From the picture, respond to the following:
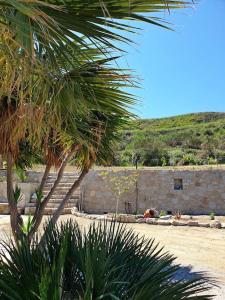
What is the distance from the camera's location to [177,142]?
A: 39094 mm

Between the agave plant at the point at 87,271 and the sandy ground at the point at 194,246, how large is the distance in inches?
109

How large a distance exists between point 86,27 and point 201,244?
817 centimetres

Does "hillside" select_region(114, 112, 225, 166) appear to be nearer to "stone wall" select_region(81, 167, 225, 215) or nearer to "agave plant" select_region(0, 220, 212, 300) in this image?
"stone wall" select_region(81, 167, 225, 215)

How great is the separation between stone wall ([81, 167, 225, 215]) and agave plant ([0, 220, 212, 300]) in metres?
13.4

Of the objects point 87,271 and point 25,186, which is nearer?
point 87,271

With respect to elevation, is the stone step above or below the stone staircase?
below

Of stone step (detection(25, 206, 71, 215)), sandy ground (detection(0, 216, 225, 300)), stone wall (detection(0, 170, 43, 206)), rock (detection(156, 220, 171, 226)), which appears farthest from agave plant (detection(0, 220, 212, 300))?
stone wall (detection(0, 170, 43, 206))

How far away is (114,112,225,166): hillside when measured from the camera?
2453cm

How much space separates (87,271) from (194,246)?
7.44 metres

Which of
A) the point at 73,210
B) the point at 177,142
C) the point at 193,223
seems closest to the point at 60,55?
the point at 193,223

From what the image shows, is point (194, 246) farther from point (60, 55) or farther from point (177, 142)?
point (177, 142)

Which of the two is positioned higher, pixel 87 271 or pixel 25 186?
pixel 25 186

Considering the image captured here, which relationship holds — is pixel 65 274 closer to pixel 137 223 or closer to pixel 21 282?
pixel 21 282

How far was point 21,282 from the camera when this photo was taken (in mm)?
1960
